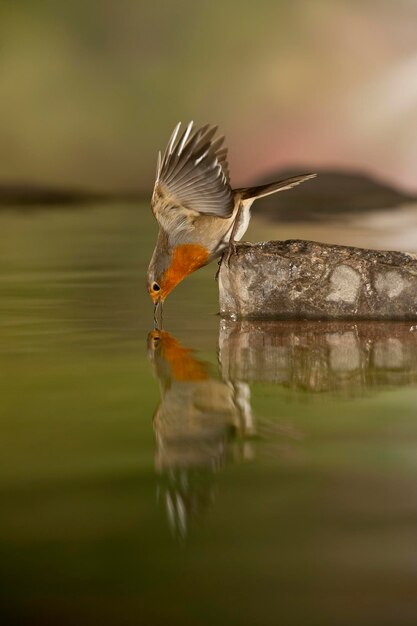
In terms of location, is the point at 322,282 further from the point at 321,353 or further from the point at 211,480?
the point at 211,480

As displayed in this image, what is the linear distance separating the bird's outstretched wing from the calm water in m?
0.51

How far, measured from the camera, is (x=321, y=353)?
120 inches

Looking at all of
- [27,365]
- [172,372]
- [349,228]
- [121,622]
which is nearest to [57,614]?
[121,622]

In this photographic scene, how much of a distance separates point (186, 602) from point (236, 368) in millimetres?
1645

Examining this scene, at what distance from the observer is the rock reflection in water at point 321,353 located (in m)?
2.64

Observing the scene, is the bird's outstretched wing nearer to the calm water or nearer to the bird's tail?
the bird's tail

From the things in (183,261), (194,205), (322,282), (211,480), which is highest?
(194,205)

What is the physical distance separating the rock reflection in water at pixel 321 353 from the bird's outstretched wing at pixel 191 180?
45 centimetres

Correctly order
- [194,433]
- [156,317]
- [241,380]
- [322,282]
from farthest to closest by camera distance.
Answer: [156,317] < [322,282] < [241,380] < [194,433]

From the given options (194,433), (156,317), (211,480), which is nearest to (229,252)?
(156,317)

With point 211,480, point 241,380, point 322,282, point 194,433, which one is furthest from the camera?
point 322,282

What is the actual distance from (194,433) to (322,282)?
5.99 ft

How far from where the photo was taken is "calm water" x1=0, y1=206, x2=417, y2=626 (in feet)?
3.96

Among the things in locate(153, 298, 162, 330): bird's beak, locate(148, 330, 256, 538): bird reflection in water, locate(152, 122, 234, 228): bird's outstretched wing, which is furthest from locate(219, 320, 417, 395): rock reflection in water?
locate(152, 122, 234, 228): bird's outstretched wing
